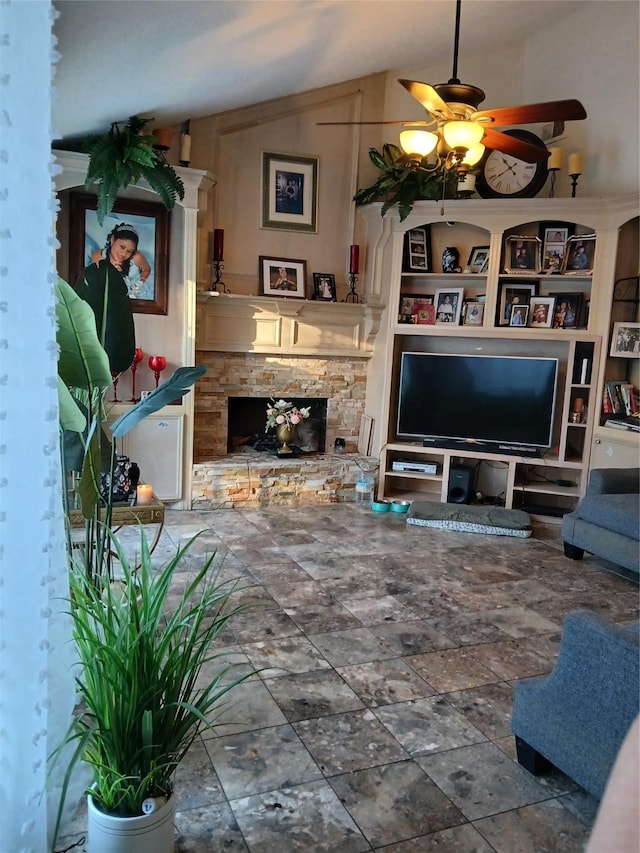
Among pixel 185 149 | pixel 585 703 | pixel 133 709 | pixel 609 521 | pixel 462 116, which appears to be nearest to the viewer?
pixel 133 709

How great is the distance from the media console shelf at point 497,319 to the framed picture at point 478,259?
0.4 inches

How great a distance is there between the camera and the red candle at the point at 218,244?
5.40m

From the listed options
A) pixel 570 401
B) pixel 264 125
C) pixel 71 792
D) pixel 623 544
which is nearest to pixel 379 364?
pixel 570 401

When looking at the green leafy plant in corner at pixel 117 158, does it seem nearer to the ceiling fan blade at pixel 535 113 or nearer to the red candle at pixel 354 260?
the red candle at pixel 354 260

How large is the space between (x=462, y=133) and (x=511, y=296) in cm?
265

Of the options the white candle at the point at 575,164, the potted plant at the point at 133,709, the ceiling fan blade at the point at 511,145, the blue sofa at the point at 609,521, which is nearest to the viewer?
the potted plant at the point at 133,709

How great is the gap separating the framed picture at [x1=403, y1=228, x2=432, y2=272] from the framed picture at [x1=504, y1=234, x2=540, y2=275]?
2.26 ft

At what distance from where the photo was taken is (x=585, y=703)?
2.06 metres

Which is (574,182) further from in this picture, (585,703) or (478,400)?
(585,703)

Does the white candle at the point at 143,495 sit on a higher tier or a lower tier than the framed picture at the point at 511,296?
lower

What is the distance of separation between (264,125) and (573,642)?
4916 mm

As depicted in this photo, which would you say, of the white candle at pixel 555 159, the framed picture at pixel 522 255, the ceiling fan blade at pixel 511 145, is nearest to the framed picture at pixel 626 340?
the framed picture at pixel 522 255

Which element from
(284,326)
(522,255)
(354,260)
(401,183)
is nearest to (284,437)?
(284,326)

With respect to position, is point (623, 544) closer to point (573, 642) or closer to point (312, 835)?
point (573, 642)
